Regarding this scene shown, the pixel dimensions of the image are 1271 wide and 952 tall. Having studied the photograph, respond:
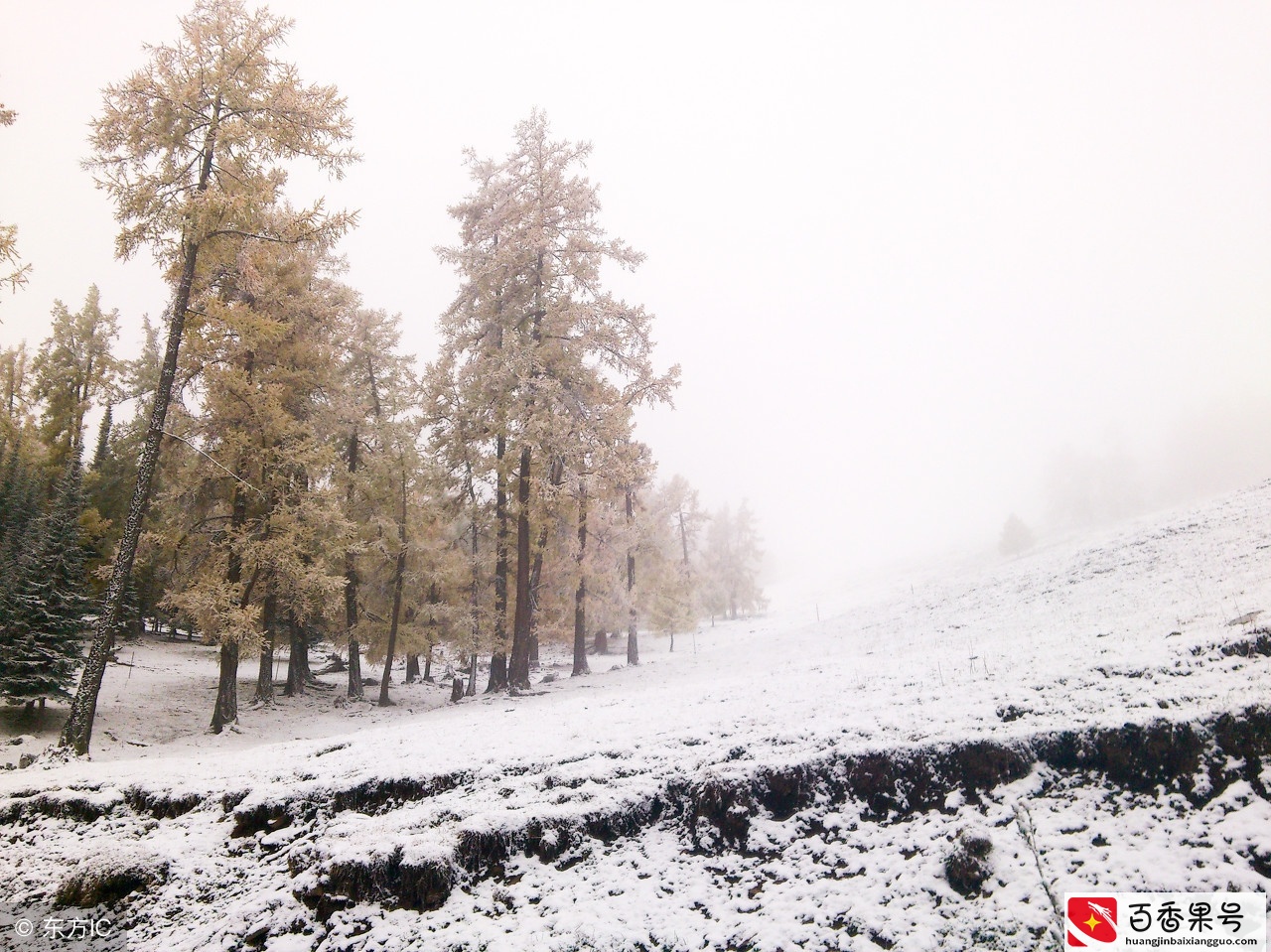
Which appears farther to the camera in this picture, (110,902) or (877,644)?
(877,644)

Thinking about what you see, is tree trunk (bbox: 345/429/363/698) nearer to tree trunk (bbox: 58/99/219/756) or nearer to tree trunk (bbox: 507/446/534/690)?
tree trunk (bbox: 507/446/534/690)

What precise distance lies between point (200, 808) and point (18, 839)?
2.70 meters

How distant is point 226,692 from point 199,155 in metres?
13.8

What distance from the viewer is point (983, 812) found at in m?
6.08

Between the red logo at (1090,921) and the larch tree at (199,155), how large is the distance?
15.3 metres

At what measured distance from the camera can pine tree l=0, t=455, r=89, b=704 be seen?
15367mm

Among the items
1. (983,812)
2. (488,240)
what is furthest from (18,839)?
(488,240)

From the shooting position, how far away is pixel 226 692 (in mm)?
16469

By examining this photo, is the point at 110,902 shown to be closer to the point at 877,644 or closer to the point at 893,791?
the point at 893,791

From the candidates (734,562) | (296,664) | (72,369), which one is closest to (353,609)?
(296,664)

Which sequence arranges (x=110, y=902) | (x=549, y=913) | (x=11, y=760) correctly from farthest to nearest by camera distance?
1. (x=11, y=760)
2. (x=110, y=902)
3. (x=549, y=913)

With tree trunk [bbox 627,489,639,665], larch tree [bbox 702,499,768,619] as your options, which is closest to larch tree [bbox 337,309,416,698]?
tree trunk [bbox 627,489,639,665]

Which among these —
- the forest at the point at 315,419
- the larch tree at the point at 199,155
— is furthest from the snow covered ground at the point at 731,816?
the larch tree at the point at 199,155

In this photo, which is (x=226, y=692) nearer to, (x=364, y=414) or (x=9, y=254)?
(x=364, y=414)
